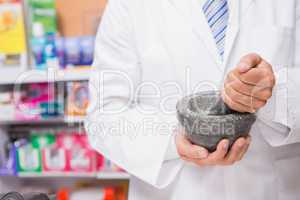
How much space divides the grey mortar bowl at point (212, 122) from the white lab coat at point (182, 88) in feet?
0.41

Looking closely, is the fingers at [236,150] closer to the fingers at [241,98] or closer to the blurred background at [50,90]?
the fingers at [241,98]

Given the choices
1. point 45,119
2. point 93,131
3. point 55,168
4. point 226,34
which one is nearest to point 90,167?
point 55,168

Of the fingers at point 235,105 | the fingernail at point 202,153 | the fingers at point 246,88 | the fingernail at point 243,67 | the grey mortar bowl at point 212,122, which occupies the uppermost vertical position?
the fingernail at point 243,67

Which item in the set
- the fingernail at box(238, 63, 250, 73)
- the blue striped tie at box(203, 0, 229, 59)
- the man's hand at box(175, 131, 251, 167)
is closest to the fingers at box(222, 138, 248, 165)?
the man's hand at box(175, 131, 251, 167)

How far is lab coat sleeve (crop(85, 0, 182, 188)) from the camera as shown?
2.47 ft

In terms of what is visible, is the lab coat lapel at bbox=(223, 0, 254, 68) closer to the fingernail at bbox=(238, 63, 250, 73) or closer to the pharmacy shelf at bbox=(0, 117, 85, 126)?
the fingernail at bbox=(238, 63, 250, 73)

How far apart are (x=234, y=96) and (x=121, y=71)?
32 cm

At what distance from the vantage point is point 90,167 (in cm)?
143

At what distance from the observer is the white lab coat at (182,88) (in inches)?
28.9

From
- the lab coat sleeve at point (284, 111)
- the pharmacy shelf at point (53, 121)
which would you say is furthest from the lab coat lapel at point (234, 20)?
the pharmacy shelf at point (53, 121)

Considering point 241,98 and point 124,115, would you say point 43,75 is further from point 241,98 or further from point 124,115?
point 241,98

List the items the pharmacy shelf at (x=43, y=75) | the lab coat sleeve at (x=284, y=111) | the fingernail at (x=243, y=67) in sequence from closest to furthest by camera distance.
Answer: the fingernail at (x=243, y=67) < the lab coat sleeve at (x=284, y=111) < the pharmacy shelf at (x=43, y=75)

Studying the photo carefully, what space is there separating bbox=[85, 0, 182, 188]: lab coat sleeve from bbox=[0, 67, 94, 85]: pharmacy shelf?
508mm

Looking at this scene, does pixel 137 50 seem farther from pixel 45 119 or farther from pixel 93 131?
pixel 45 119
